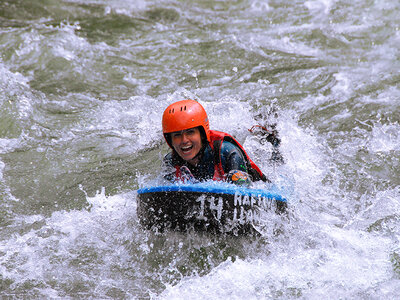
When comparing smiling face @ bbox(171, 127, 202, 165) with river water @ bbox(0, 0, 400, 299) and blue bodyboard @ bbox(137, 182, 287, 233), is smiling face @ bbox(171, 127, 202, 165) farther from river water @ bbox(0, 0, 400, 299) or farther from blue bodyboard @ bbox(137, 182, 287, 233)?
river water @ bbox(0, 0, 400, 299)

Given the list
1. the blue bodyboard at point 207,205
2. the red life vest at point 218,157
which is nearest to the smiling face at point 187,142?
the red life vest at point 218,157

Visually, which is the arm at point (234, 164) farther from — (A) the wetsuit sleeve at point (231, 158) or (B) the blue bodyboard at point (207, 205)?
(B) the blue bodyboard at point (207, 205)

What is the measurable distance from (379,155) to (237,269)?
298cm

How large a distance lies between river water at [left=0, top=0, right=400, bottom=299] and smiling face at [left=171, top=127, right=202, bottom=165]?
0.74m

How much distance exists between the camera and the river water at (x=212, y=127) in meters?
4.30

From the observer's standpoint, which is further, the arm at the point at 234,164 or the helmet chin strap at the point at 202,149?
the helmet chin strap at the point at 202,149

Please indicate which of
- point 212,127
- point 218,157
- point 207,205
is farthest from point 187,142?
point 212,127

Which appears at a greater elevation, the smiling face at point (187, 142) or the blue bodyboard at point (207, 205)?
the smiling face at point (187, 142)

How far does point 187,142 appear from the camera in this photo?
4.52 meters

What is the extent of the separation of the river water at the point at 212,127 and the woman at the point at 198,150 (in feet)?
1.81

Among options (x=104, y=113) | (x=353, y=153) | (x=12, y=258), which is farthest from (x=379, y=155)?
(x=12, y=258)

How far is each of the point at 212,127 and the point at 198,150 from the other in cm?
228

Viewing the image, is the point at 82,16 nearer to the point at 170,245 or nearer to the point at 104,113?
the point at 104,113

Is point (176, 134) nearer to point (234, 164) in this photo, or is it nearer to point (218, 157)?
point (218, 157)
